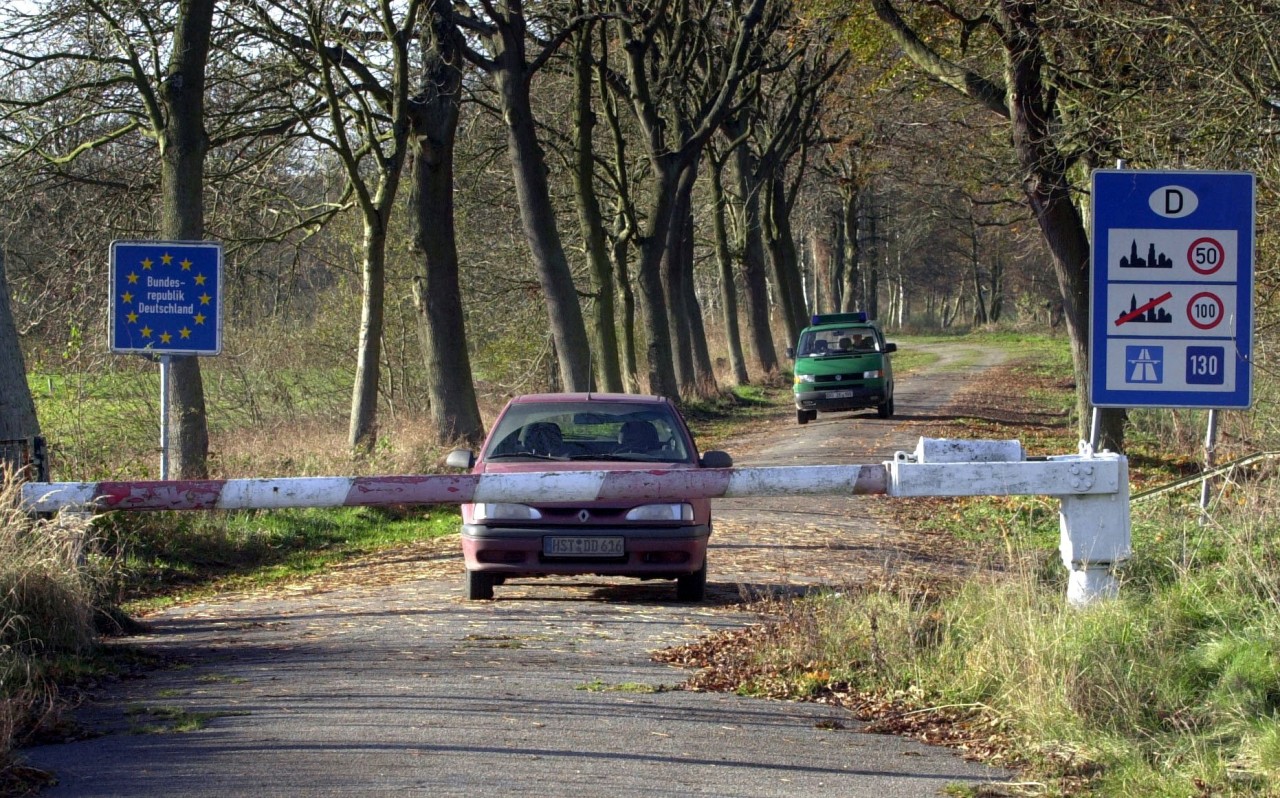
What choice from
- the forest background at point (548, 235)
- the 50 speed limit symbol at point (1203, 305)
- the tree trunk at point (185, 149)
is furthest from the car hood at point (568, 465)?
the tree trunk at point (185, 149)

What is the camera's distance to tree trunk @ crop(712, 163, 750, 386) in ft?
120

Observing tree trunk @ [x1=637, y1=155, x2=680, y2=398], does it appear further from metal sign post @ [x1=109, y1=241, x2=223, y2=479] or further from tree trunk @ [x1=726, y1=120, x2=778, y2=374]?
metal sign post @ [x1=109, y1=241, x2=223, y2=479]

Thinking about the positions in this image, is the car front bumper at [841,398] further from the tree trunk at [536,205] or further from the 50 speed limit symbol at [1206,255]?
the 50 speed limit symbol at [1206,255]

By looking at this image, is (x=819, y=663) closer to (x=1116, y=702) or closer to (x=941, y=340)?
(x=1116, y=702)

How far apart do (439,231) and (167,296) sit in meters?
7.84

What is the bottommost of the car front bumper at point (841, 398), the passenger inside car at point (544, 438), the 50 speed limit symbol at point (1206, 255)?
the car front bumper at point (841, 398)

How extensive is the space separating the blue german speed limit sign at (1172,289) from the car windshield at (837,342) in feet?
Answer: 69.9

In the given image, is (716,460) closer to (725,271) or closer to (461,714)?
(461,714)

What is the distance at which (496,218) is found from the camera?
31.5m

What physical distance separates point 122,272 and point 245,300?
10475 mm

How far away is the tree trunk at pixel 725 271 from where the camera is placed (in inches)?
1441

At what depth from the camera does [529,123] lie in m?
22.4

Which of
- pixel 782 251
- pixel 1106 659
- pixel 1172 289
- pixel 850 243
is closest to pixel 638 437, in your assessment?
pixel 1172 289

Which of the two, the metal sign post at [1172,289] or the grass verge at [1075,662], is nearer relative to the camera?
the grass verge at [1075,662]
